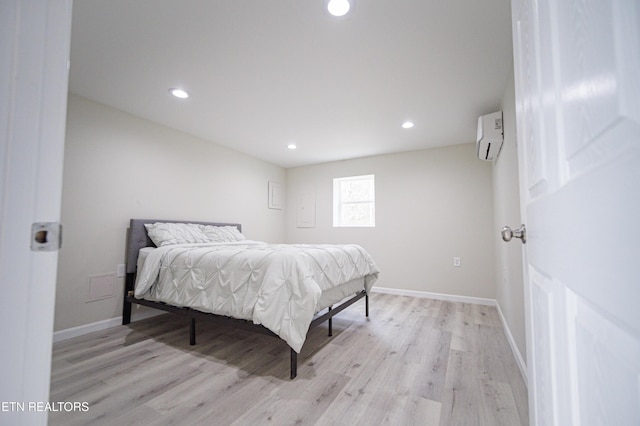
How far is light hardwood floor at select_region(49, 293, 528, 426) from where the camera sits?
4.66 feet

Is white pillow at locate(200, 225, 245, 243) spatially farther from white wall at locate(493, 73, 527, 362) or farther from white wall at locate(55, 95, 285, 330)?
white wall at locate(493, 73, 527, 362)

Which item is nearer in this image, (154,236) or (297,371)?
(297,371)

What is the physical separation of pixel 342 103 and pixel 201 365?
263cm

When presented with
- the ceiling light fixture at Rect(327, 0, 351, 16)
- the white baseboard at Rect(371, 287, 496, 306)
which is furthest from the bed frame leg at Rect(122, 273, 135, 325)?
the white baseboard at Rect(371, 287, 496, 306)

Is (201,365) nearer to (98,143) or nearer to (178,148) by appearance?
(98,143)

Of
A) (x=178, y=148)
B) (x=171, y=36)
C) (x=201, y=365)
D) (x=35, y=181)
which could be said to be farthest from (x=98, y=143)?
(x=35, y=181)

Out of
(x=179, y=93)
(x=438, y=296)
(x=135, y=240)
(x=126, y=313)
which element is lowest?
(x=438, y=296)

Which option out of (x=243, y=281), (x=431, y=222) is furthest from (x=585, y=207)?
(x=431, y=222)

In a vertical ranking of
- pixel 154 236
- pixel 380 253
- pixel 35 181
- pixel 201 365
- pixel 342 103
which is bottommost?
pixel 201 365

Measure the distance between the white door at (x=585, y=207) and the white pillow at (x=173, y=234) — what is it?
3110 millimetres

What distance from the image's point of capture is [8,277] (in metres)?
0.47

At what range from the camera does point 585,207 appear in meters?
0.37

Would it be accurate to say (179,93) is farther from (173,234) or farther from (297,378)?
(297,378)

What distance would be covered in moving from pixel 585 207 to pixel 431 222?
3.89 metres
